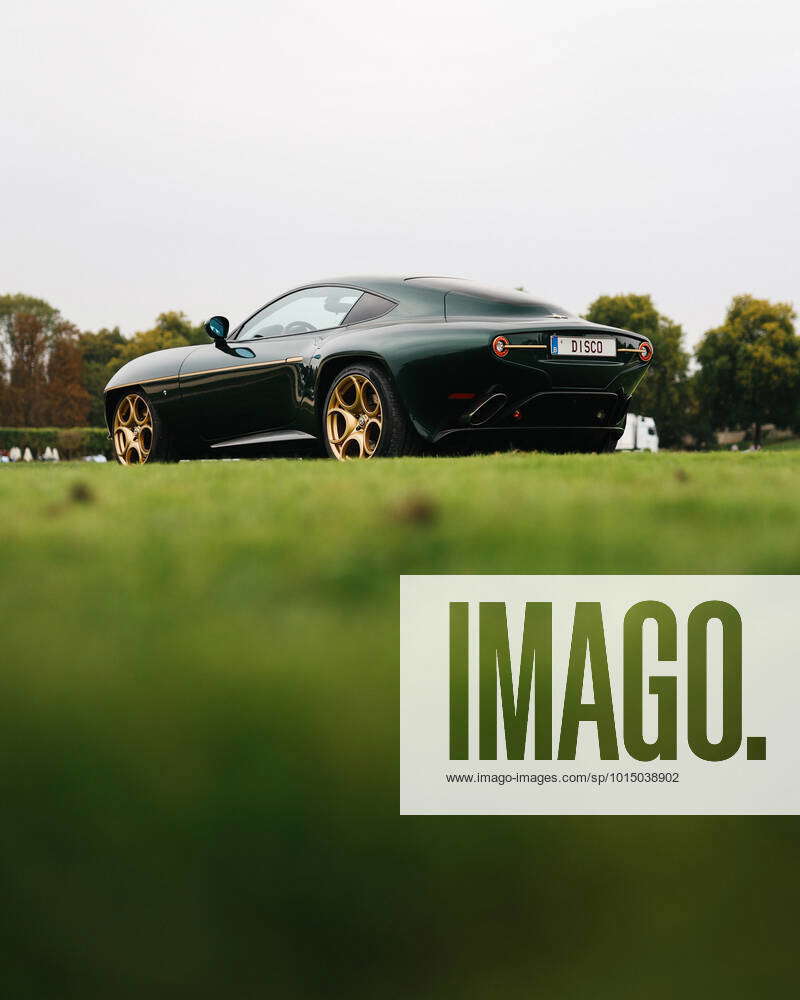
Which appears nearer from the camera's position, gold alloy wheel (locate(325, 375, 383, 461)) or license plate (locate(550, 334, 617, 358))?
license plate (locate(550, 334, 617, 358))

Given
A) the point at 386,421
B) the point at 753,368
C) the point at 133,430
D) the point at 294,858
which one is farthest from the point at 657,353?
the point at 294,858

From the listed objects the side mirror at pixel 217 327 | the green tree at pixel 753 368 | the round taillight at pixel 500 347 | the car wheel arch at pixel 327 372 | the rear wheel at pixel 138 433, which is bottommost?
the rear wheel at pixel 138 433

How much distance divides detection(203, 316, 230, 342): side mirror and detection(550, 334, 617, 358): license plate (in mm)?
2948

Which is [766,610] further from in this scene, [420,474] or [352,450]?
[352,450]

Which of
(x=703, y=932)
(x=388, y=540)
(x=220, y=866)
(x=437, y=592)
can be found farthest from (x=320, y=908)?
(x=388, y=540)

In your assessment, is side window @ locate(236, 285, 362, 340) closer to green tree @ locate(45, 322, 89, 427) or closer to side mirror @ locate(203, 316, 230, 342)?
side mirror @ locate(203, 316, 230, 342)

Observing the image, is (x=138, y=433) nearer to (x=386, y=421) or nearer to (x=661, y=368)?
(x=386, y=421)

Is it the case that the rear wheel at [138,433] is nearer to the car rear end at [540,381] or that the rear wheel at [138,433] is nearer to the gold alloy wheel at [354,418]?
the gold alloy wheel at [354,418]

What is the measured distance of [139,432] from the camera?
991cm

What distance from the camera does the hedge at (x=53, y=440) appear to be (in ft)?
234

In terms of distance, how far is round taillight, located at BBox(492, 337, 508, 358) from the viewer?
7020mm

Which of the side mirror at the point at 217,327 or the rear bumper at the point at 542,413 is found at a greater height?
the side mirror at the point at 217,327

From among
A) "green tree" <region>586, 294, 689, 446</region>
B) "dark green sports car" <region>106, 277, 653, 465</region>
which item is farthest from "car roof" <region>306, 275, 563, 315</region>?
"green tree" <region>586, 294, 689, 446</region>

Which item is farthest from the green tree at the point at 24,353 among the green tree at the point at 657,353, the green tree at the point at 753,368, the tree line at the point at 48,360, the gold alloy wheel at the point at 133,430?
the gold alloy wheel at the point at 133,430
